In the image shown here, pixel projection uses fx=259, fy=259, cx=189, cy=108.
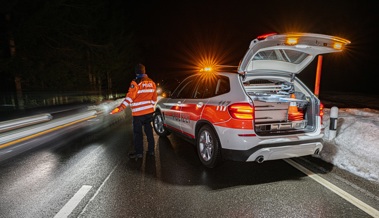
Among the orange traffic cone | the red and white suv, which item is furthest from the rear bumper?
the orange traffic cone

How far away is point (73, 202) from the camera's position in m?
3.48

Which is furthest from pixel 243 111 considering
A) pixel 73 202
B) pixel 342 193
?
pixel 73 202

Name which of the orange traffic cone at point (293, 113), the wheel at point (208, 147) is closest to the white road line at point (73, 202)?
the wheel at point (208, 147)

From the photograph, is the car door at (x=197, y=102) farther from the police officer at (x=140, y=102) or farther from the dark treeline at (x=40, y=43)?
the dark treeline at (x=40, y=43)

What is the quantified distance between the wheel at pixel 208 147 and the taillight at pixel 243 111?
66 cm

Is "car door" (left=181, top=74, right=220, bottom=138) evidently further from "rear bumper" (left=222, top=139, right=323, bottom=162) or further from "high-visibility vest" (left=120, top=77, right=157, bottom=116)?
"rear bumper" (left=222, top=139, right=323, bottom=162)

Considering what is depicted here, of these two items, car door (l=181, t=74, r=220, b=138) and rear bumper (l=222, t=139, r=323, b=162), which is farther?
car door (l=181, t=74, r=220, b=138)

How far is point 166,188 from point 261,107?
2178mm

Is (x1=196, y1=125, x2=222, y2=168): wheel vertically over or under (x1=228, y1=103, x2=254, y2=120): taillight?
under

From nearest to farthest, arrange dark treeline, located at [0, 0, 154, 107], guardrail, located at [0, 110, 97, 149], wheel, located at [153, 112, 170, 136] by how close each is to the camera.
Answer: guardrail, located at [0, 110, 97, 149] < wheel, located at [153, 112, 170, 136] < dark treeline, located at [0, 0, 154, 107]

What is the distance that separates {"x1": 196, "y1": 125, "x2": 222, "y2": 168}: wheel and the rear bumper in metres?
0.21

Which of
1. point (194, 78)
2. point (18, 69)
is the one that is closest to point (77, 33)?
point (18, 69)

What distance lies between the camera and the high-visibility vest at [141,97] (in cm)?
517

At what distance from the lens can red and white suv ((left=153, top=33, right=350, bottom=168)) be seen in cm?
397
